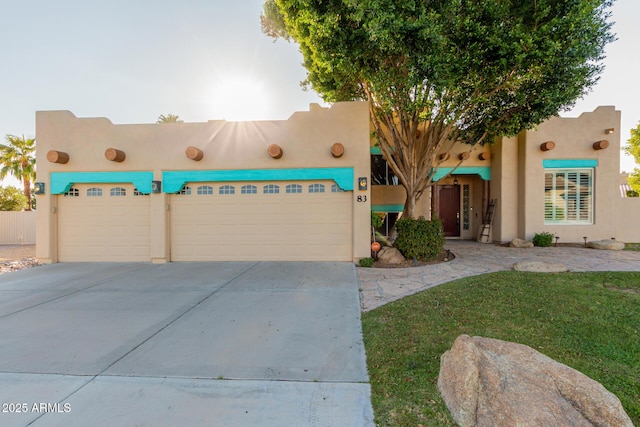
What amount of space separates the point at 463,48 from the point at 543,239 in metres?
7.68

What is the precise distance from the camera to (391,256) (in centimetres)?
801

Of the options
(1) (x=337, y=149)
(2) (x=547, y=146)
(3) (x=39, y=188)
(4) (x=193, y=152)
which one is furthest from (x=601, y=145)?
(3) (x=39, y=188)

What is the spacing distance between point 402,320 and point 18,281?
343 inches

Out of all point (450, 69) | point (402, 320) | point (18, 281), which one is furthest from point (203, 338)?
point (450, 69)

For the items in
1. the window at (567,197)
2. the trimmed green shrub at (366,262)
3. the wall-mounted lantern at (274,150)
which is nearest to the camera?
the trimmed green shrub at (366,262)

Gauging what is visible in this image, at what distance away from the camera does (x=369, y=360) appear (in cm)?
313

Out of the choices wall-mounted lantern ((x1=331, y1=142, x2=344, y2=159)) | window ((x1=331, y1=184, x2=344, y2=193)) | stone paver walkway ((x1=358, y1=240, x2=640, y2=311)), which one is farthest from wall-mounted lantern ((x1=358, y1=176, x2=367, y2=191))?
stone paver walkway ((x1=358, y1=240, x2=640, y2=311))

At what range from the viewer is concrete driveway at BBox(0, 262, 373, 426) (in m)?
2.43

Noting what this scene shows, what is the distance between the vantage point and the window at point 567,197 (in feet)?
34.4

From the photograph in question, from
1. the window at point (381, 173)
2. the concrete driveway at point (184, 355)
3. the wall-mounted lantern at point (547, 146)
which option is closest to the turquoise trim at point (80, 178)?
the concrete driveway at point (184, 355)

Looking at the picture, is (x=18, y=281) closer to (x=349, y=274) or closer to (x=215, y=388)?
(x=215, y=388)

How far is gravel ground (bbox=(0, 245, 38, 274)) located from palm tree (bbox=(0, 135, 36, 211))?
364 inches

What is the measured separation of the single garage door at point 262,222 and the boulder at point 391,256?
933mm

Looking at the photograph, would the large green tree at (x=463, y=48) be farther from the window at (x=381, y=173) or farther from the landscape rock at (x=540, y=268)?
the window at (x=381, y=173)
